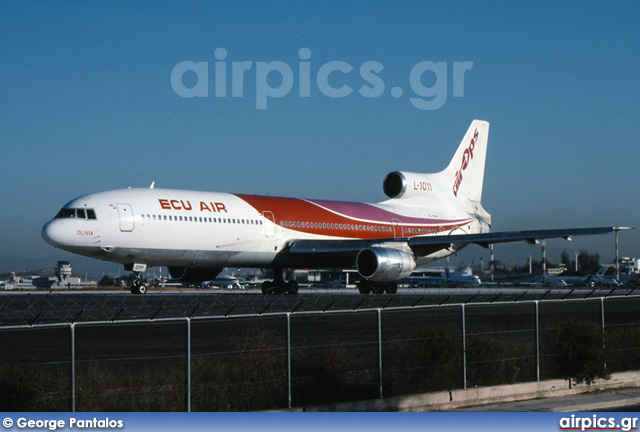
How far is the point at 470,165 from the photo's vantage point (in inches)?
2131

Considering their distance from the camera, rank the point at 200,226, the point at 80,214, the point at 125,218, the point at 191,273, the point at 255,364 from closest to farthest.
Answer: the point at 255,364 < the point at 80,214 < the point at 125,218 < the point at 200,226 < the point at 191,273

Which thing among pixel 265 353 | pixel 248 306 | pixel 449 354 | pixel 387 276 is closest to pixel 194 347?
pixel 265 353

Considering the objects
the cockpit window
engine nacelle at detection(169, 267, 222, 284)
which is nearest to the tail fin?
engine nacelle at detection(169, 267, 222, 284)

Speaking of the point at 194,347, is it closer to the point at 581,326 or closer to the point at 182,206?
the point at 581,326

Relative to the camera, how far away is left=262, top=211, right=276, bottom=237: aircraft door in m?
39.0

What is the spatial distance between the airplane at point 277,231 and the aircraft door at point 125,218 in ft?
0.13

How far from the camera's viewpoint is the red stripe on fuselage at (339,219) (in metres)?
40.2

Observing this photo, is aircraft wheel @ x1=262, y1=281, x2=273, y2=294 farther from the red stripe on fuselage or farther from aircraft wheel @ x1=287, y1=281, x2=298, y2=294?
the red stripe on fuselage

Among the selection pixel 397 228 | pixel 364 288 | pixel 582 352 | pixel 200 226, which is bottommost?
pixel 582 352

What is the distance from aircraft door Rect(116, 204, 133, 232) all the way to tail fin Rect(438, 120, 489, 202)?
915 inches

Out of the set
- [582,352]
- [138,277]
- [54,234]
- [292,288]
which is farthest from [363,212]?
[582,352]

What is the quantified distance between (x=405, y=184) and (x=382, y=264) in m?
11.6

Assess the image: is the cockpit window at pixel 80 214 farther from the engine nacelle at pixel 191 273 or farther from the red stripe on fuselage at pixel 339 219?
the engine nacelle at pixel 191 273

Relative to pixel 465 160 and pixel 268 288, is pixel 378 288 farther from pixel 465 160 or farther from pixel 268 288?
pixel 465 160
